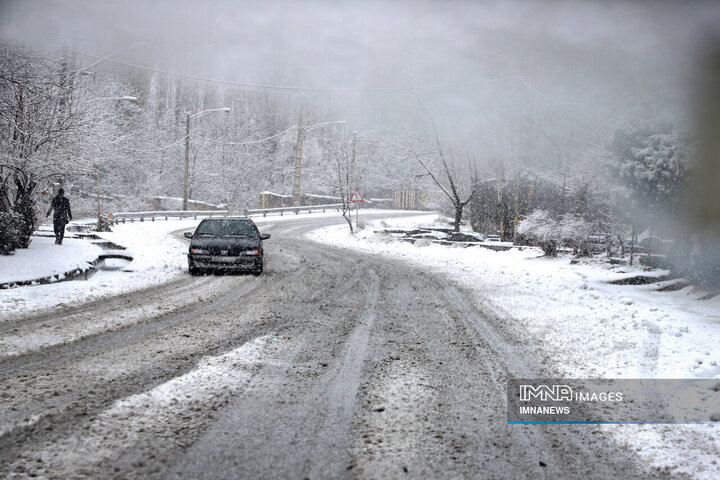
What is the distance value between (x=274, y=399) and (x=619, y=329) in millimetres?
4157

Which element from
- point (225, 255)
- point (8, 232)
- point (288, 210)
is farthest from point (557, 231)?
point (288, 210)

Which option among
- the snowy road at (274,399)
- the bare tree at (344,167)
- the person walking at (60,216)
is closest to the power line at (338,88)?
the snowy road at (274,399)

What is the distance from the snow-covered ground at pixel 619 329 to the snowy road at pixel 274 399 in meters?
0.28

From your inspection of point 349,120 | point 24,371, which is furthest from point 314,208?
point 24,371

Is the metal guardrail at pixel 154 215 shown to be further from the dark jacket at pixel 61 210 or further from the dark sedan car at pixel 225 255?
the dark sedan car at pixel 225 255

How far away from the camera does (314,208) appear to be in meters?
38.6

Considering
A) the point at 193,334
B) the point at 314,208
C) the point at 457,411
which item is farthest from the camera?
the point at 314,208

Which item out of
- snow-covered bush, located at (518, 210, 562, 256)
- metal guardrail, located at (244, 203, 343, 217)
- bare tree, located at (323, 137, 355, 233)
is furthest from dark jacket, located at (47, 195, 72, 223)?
metal guardrail, located at (244, 203, 343, 217)

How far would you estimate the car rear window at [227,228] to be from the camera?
35.5ft

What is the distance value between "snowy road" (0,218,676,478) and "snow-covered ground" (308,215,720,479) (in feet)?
0.93

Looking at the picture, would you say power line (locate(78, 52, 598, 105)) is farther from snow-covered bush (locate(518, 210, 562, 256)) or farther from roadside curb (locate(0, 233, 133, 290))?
snow-covered bush (locate(518, 210, 562, 256))

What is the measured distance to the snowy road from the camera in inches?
91.7

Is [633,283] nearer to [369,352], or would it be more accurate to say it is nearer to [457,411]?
[369,352]

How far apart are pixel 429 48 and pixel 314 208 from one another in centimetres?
3328
